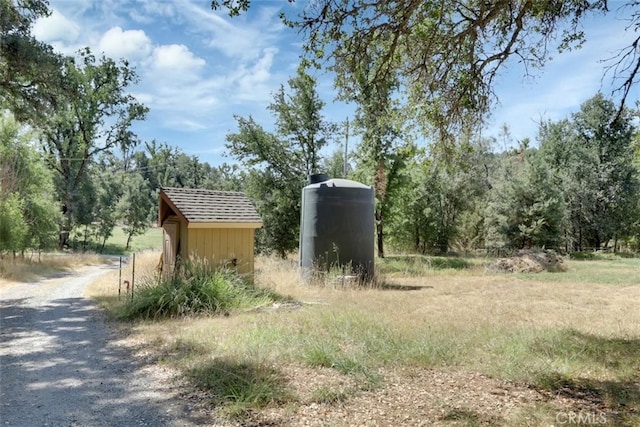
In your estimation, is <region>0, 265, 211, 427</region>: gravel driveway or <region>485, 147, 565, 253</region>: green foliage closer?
<region>0, 265, 211, 427</region>: gravel driveway

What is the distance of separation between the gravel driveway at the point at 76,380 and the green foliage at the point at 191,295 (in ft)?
2.21

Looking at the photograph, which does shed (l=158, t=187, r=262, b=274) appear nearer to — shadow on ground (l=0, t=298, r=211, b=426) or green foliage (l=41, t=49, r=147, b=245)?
shadow on ground (l=0, t=298, r=211, b=426)

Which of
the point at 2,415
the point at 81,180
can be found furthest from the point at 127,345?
the point at 81,180

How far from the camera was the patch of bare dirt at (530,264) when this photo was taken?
52.0 ft

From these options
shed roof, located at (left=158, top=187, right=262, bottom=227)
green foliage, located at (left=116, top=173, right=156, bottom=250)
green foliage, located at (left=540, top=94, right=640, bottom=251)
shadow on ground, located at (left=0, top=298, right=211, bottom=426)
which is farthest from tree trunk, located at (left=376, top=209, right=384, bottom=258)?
green foliage, located at (left=116, top=173, right=156, bottom=250)

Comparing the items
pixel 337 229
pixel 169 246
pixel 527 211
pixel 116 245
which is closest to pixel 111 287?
pixel 169 246

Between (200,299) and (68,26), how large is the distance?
6565 millimetres

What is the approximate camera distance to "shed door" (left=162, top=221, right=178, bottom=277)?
29.7 feet

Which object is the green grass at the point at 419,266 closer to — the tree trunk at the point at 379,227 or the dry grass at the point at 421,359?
the tree trunk at the point at 379,227

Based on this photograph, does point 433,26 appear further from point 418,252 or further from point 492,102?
point 418,252

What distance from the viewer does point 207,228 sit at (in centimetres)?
884

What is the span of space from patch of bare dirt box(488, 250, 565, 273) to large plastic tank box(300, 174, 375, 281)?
725 cm

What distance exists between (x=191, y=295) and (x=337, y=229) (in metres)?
4.98

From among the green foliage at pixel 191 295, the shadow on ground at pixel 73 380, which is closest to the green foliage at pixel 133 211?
the green foliage at pixel 191 295
